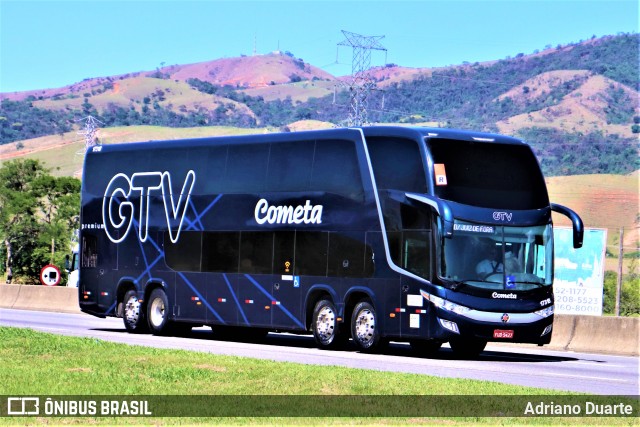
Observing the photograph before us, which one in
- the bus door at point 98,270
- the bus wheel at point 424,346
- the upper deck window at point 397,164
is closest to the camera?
the upper deck window at point 397,164

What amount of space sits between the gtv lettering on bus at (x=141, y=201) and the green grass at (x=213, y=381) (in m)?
9.02

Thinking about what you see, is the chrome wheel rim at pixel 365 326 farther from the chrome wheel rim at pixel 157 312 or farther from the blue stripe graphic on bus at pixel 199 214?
the chrome wheel rim at pixel 157 312

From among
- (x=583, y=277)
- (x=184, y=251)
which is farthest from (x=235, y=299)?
(x=583, y=277)

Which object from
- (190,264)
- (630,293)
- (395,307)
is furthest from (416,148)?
(630,293)

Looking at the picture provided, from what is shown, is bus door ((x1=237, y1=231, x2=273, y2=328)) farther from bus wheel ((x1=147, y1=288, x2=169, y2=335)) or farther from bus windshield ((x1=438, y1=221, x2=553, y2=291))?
bus windshield ((x1=438, y1=221, x2=553, y2=291))

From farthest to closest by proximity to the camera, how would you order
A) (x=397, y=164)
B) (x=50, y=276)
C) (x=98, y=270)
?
(x=50, y=276)
(x=98, y=270)
(x=397, y=164)

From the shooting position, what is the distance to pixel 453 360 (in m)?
25.0

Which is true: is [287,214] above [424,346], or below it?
above

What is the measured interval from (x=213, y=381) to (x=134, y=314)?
14519mm

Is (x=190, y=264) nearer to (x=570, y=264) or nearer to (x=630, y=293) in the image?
(x=570, y=264)

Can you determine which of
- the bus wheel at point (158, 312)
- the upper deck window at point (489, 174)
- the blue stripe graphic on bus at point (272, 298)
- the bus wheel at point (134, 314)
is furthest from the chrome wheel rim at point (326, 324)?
the bus wheel at point (134, 314)

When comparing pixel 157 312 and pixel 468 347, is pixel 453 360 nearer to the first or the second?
pixel 468 347

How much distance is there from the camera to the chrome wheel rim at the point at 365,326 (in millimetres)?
25692

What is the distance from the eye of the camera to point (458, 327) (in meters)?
24.2
